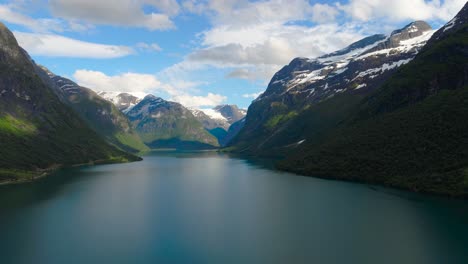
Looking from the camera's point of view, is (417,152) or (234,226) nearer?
(234,226)

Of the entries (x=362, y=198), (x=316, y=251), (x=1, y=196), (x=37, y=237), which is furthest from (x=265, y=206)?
(x=1, y=196)

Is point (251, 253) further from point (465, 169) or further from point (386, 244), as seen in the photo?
point (465, 169)

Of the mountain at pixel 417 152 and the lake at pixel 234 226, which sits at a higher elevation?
the mountain at pixel 417 152

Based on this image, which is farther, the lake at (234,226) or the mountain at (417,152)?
the mountain at (417,152)

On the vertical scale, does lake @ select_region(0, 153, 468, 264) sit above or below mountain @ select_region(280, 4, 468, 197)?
below

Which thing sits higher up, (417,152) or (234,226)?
(417,152)

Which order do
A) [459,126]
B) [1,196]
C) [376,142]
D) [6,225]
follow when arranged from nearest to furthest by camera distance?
[6,225]
[1,196]
[459,126]
[376,142]

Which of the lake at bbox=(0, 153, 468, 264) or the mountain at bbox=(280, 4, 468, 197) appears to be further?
the mountain at bbox=(280, 4, 468, 197)

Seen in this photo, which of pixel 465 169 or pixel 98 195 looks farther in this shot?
pixel 98 195
